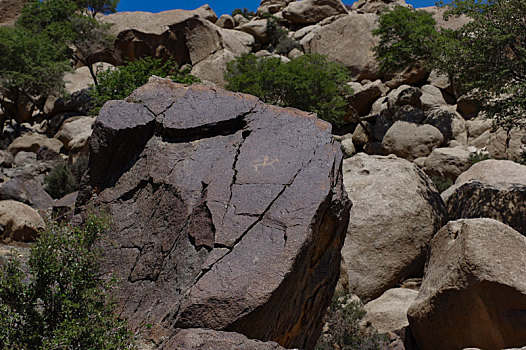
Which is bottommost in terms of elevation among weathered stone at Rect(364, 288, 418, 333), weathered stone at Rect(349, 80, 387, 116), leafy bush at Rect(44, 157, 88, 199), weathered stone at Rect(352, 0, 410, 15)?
weathered stone at Rect(364, 288, 418, 333)

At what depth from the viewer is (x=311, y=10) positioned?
125 ft

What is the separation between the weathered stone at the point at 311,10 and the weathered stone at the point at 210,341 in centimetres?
3616

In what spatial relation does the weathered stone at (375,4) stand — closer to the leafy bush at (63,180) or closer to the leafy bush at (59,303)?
the leafy bush at (63,180)

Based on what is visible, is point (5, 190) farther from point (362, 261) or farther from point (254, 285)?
point (254, 285)

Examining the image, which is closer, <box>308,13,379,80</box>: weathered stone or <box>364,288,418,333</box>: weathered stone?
<box>364,288,418,333</box>: weathered stone

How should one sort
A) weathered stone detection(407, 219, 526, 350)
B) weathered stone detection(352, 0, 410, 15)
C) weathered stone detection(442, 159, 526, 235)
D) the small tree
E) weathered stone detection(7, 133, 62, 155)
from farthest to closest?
weathered stone detection(352, 0, 410, 15) < the small tree < weathered stone detection(7, 133, 62, 155) < weathered stone detection(442, 159, 526, 235) < weathered stone detection(407, 219, 526, 350)

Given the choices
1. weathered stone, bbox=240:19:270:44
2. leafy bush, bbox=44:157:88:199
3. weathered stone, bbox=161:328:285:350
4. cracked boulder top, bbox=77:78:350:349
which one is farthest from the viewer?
weathered stone, bbox=240:19:270:44

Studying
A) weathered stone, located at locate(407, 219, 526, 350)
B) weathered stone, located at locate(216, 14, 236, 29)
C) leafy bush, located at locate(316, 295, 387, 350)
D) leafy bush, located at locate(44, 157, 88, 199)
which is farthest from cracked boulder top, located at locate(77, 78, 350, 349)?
weathered stone, located at locate(216, 14, 236, 29)

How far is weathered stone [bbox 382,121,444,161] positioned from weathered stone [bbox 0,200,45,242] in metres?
15.5

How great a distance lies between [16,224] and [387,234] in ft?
25.3

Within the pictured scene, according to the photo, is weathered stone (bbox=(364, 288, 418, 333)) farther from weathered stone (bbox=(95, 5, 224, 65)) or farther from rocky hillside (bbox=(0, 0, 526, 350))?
weathered stone (bbox=(95, 5, 224, 65))

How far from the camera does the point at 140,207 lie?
5.91 m

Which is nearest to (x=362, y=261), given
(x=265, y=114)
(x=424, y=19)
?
→ (x=265, y=114)

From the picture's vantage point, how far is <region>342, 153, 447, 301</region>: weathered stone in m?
9.52
